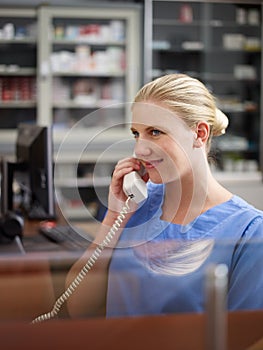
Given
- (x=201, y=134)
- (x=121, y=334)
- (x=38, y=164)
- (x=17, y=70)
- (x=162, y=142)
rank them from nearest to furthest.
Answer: (x=121, y=334) < (x=162, y=142) < (x=201, y=134) < (x=38, y=164) < (x=17, y=70)

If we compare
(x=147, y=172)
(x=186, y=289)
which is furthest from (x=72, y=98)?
(x=186, y=289)

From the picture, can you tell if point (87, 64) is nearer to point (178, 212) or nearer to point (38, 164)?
point (38, 164)

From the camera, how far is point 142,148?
136cm

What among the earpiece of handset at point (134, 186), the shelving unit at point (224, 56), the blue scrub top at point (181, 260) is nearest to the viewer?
the blue scrub top at point (181, 260)

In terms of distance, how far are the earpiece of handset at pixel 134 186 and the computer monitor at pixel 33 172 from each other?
1.24 metres

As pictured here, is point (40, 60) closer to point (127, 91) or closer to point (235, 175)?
point (127, 91)

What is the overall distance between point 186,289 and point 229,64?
497cm

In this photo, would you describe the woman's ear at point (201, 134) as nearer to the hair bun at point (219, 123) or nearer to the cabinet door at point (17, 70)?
the hair bun at point (219, 123)

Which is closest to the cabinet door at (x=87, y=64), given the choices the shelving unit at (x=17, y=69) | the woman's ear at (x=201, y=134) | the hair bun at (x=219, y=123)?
the shelving unit at (x=17, y=69)

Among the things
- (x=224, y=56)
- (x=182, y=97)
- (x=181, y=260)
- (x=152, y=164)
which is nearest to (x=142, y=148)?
(x=152, y=164)

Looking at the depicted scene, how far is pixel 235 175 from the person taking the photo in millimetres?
5770

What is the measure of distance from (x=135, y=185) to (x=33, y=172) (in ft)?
4.81

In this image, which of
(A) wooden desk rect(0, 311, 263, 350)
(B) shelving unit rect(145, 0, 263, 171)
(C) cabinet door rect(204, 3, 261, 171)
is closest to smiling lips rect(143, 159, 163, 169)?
(A) wooden desk rect(0, 311, 263, 350)

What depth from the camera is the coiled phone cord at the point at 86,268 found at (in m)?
0.99
